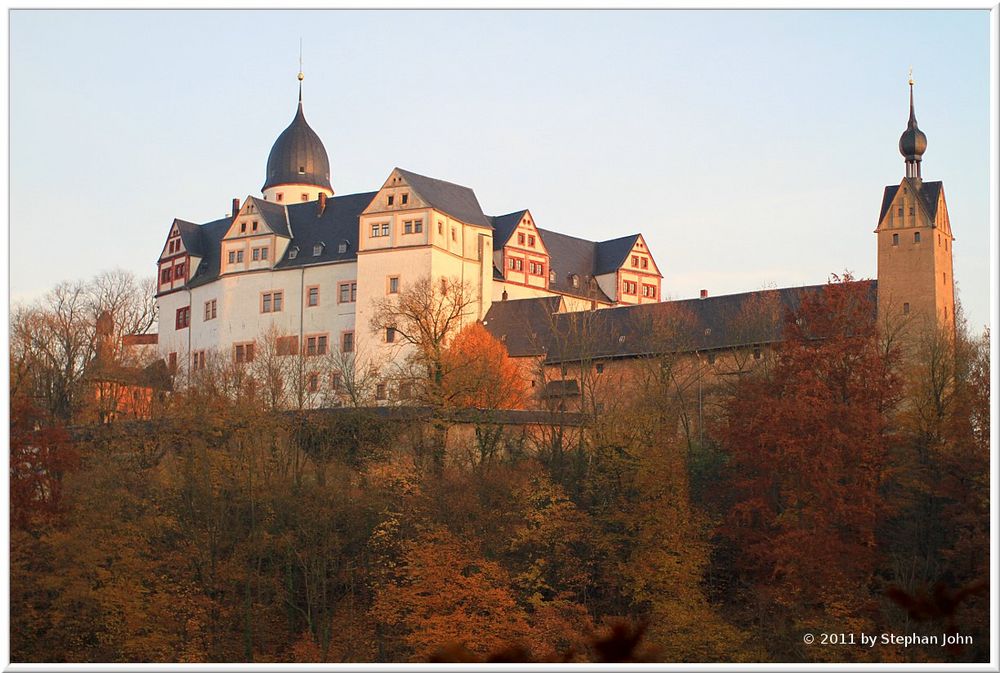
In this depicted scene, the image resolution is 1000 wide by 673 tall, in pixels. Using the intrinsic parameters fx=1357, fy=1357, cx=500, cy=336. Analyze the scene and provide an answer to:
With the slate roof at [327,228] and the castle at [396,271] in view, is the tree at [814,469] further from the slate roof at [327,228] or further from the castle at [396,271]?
the slate roof at [327,228]

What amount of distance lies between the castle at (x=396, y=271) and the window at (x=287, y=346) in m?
0.06

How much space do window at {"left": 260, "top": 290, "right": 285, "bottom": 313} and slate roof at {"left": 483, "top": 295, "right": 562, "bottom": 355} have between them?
8095 mm

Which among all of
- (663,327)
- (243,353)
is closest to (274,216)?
(243,353)

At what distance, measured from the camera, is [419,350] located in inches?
1613

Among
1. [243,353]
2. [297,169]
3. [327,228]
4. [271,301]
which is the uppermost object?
[297,169]

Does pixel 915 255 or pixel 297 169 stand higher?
pixel 297 169

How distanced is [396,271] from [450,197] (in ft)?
16.3

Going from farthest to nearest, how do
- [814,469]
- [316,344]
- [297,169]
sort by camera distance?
[297,169] < [316,344] < [814,469]

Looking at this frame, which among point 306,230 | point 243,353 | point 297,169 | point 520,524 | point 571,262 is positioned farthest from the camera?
point 297,169

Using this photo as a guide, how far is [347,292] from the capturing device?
2019 inches

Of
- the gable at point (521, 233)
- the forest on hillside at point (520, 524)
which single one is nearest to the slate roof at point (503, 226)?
the gable at point (521, 233)

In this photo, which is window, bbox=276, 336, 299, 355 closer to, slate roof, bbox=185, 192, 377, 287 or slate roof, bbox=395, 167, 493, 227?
slate roof, bbox=185, 192, 377, 287

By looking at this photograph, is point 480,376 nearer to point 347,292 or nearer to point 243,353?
point 347,292

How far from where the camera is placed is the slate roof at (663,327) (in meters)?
43.9
